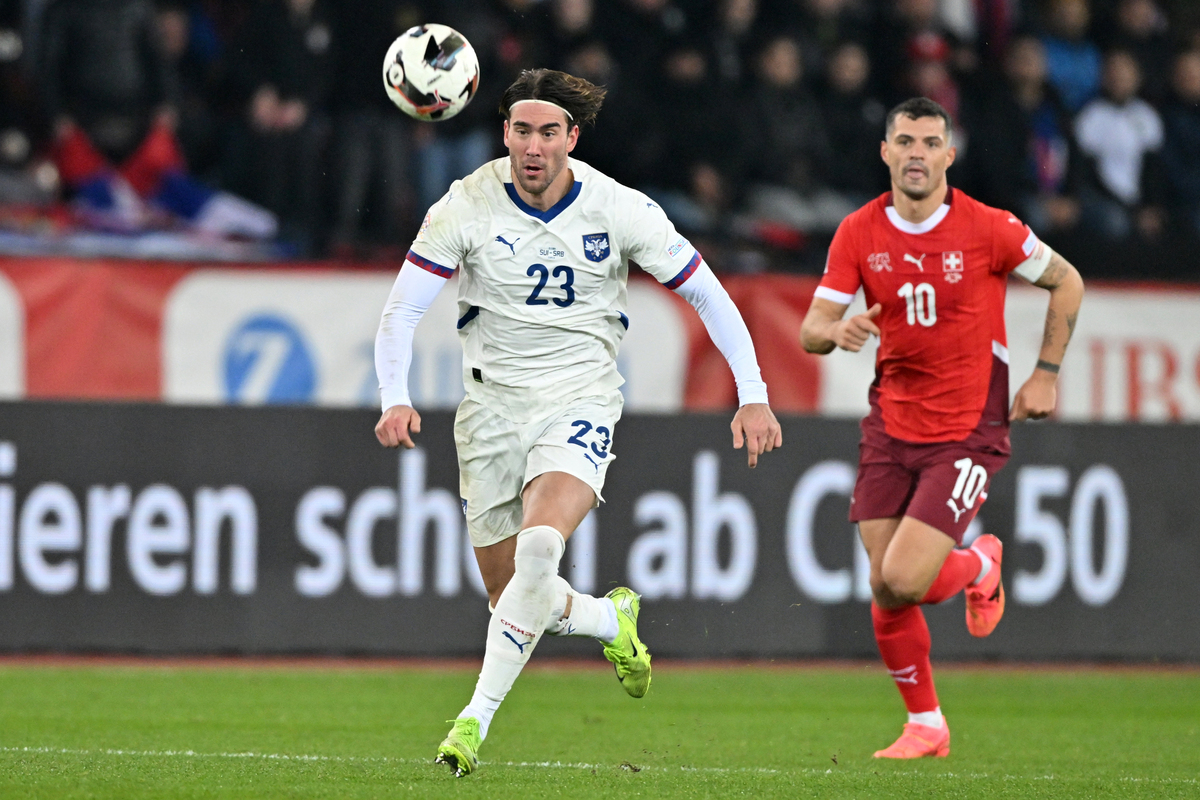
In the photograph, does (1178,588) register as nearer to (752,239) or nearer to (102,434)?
(752,239)

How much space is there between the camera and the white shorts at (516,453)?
626 centimetres

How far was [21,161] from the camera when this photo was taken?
12359 mm

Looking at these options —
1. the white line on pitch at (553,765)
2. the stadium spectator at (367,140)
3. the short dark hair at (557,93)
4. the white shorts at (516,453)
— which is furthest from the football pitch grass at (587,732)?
the stadium spectator at (367,140)

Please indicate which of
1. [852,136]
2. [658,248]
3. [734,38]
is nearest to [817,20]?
[734,38]

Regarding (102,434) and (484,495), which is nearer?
(484,495)

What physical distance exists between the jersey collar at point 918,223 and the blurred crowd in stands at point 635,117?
207 inches

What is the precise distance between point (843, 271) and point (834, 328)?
0.57 m

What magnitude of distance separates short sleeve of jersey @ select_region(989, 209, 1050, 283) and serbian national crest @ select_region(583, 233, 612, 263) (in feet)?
5.84

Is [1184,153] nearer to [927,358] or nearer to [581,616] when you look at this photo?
[927,358]

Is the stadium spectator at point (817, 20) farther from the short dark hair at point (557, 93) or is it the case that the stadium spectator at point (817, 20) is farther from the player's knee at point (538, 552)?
the player's knee at point (538, 552)

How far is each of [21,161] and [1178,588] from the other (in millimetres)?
8213

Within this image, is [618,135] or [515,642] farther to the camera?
[618,135]

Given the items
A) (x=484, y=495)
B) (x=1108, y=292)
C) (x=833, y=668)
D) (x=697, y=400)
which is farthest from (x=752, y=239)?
(x=484, y=495)

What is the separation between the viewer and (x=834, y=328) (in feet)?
22.2
